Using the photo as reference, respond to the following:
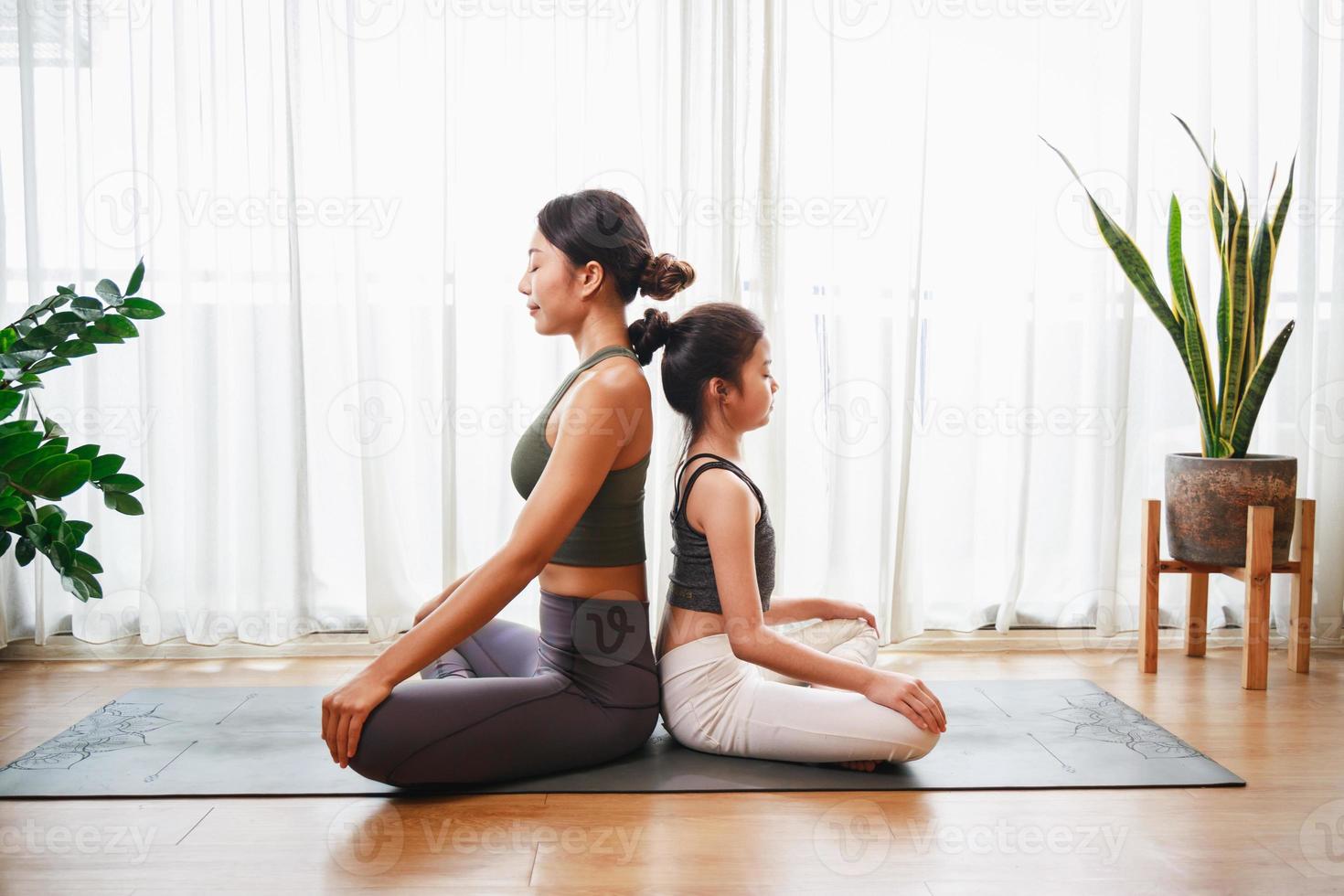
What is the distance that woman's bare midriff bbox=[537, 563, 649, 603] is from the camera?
1869 mm

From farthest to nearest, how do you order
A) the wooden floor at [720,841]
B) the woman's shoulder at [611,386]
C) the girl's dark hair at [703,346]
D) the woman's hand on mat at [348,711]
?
the girl's dark hair at [703,346] < the woman's shoulder at [611,386] < the woman's hand on mat at [348,711] < the wooden floor at [720,841]

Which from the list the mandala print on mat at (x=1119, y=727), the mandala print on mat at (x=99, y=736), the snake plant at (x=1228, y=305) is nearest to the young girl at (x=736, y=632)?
the mandala print on mat at (x=1119, y=727)

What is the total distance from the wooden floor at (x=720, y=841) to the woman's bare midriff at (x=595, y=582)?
347 mm

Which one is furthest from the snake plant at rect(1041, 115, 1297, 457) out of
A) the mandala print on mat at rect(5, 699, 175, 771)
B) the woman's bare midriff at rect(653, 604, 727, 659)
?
the mandala print on mat at rect(5, 699, 175, 771)

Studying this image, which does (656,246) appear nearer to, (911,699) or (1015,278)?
(1015,278)

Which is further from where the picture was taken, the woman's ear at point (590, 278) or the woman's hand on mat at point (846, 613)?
the woman's hand on mat at point (846, 613)

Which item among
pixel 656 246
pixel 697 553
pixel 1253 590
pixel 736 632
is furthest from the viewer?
pixel 656 246

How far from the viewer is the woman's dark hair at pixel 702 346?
1.89 m

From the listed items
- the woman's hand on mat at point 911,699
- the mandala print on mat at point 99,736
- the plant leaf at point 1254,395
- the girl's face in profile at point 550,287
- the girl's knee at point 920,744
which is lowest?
the mandala print on mat at point 99,736

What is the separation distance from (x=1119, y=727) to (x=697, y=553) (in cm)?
100

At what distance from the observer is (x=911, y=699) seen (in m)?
1.79

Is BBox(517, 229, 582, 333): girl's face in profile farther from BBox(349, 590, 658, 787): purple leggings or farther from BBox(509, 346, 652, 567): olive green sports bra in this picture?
BBox(349, 590, 658, 787): purple leggings

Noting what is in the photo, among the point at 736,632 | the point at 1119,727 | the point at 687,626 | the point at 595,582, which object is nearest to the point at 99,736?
the point at 595,582

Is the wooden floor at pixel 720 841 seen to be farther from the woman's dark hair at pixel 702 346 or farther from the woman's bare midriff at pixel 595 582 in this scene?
the woman's dark hair at pixel 702 346
